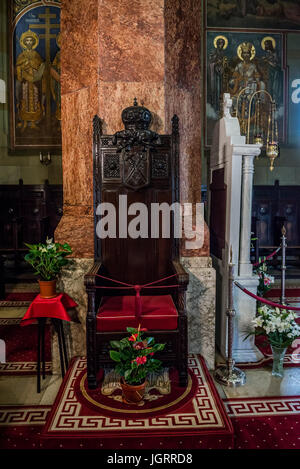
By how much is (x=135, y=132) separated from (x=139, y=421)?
2.42 meters

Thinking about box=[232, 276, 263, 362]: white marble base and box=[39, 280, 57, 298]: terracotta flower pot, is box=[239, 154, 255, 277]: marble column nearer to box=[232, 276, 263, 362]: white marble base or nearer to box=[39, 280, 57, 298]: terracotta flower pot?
box=[232, 276, 263, 362]: white marble base

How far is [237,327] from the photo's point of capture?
4.08 m

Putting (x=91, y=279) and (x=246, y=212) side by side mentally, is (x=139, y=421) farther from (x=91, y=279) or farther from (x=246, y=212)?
(x=246, y=212)

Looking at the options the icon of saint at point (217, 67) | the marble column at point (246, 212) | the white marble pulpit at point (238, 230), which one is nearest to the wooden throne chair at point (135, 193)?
the white marble pulpit at point (238, 230)

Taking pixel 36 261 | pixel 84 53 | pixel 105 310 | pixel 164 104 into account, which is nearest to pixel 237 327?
pixel 105 310

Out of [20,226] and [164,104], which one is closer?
[164,104]

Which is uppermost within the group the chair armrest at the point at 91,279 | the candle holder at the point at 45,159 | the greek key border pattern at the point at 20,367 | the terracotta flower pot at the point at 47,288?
the candle holder at the point at 45,159

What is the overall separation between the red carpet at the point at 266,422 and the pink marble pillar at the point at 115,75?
6.45 feet

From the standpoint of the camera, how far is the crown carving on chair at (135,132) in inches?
143

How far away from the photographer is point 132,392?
2.94 metres

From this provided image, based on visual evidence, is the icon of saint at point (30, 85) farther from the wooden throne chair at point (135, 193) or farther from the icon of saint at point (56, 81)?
the wooden throne chair at point (135, 193)

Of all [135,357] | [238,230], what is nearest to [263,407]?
[135,357]
